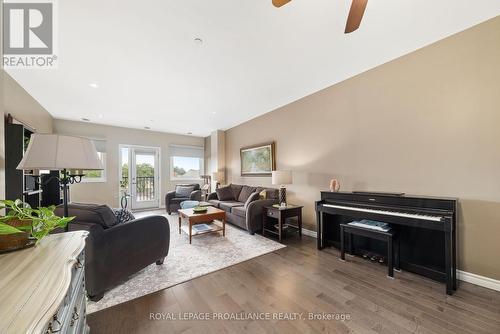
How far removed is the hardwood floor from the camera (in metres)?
1.53

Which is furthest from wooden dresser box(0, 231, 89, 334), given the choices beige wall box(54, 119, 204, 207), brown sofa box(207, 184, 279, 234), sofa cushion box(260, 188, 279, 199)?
beige wall box(54, 119, 204, 207)

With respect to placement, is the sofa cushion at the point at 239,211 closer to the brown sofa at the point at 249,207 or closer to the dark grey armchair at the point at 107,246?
the brown sofa at the point at 249,207

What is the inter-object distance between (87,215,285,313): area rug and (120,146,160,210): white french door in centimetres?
302

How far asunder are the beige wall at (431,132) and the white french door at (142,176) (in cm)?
509

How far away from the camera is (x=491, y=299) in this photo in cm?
180

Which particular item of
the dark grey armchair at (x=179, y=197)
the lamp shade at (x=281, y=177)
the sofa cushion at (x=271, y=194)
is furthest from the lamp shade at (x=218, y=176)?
the lamp shade at (x=281, y=177)

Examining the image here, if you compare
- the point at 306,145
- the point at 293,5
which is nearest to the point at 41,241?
the point at 293,5

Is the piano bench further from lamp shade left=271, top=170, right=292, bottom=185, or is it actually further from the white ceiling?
the white ceiling

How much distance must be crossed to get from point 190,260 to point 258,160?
2.86m

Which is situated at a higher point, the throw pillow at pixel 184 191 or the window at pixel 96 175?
the window at pixel 96 175

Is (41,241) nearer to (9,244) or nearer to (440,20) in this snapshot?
→ (9,244)

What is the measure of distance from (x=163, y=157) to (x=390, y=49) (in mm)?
6252

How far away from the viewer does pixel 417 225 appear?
1995 mm

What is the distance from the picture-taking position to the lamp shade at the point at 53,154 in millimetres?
1281
